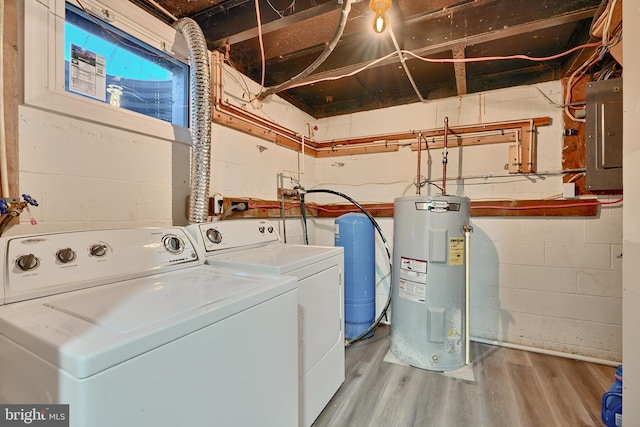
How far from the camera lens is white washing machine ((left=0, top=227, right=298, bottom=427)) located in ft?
1.67

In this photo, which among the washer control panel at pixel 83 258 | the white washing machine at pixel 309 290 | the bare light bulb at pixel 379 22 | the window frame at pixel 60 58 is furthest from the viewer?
the bare light bulb at pixel 379 22

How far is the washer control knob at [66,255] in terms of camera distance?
900mm

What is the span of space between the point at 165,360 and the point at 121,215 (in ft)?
3.47

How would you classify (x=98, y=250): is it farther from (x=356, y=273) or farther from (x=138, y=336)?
(x=356, y=273)

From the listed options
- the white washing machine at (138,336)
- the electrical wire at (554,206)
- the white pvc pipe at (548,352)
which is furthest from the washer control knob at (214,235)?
the white pvc pipe at (548,352)

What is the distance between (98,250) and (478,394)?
202cm

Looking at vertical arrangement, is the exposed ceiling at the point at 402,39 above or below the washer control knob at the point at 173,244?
above

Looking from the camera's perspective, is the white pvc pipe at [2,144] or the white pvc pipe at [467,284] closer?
the white pvc pipe at [2,144]

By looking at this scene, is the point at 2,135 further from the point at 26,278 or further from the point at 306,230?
the point at 306,230

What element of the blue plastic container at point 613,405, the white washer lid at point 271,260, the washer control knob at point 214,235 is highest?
the washer control knob at point 214,235

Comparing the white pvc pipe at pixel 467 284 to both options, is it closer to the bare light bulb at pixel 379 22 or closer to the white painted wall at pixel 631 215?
the white painted wall at pixel 631 215

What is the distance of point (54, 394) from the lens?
49cm

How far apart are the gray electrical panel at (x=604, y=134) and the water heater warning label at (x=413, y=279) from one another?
953 millimetres

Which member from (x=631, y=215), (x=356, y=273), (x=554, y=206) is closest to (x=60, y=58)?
(x=356, y=273)
